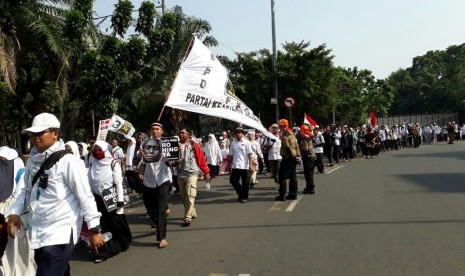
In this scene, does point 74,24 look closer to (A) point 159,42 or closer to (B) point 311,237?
(A) point 159,42

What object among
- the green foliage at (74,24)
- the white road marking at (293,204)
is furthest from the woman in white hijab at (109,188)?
the green foliage at (74,24)

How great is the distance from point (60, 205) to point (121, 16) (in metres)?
12.4

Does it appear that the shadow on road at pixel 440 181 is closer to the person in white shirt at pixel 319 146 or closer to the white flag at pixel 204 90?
the person in white shirt at pixel 319 146

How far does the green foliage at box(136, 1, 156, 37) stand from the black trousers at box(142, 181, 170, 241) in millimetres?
9780

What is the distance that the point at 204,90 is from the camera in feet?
30.8

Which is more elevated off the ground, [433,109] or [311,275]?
[433,109]

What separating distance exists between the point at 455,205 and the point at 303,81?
2233 centimetres

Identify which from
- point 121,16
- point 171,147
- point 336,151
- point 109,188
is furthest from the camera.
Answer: point 336,151

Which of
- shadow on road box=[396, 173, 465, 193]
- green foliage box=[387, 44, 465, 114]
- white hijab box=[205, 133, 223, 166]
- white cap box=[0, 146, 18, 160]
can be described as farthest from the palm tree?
green foliage box=[387, 44, 465, 114]

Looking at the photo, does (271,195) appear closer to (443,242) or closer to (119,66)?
(443,242)

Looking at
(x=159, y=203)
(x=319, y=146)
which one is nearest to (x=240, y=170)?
(x=159, y=203)

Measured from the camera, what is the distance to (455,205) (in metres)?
9.05

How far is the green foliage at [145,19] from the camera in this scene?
1569cm

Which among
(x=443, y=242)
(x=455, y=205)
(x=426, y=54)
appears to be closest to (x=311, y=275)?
(x=443, y=242)
